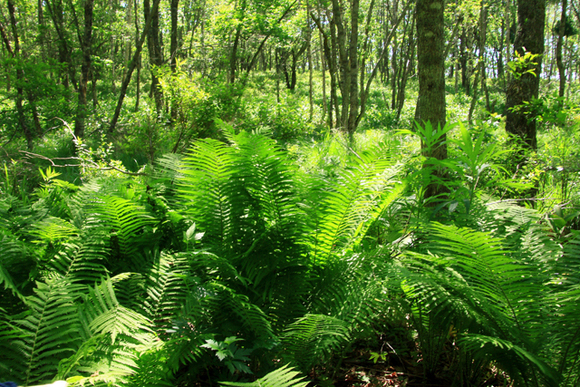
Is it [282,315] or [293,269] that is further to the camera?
[293,269]

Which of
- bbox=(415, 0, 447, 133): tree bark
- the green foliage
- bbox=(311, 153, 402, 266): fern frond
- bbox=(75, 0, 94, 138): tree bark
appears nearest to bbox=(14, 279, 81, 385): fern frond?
the green foliage

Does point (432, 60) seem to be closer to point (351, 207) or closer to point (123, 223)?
point (351, 207)

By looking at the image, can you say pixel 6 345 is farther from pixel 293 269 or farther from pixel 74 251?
pixel 293 269

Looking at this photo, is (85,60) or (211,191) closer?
(211,191)

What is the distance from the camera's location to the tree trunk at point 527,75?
465 centimetres

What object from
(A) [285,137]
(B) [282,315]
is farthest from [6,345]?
(A) [285,137]

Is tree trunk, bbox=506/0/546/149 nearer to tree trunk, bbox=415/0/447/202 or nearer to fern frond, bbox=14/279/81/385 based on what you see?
tree trunk, bbox=415/0/447/202

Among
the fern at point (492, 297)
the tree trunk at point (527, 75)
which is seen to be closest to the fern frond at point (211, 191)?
the fern at point (492, 297)

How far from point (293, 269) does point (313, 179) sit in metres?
0.57

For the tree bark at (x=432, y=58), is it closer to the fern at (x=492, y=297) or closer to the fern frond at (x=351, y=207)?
the fern frond at (x=351, y=207)

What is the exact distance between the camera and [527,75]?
15.6 feet

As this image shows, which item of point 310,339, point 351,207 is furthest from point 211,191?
point 310,339

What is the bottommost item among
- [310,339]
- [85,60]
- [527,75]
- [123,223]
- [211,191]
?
[310,339]

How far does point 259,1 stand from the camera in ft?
48.0
